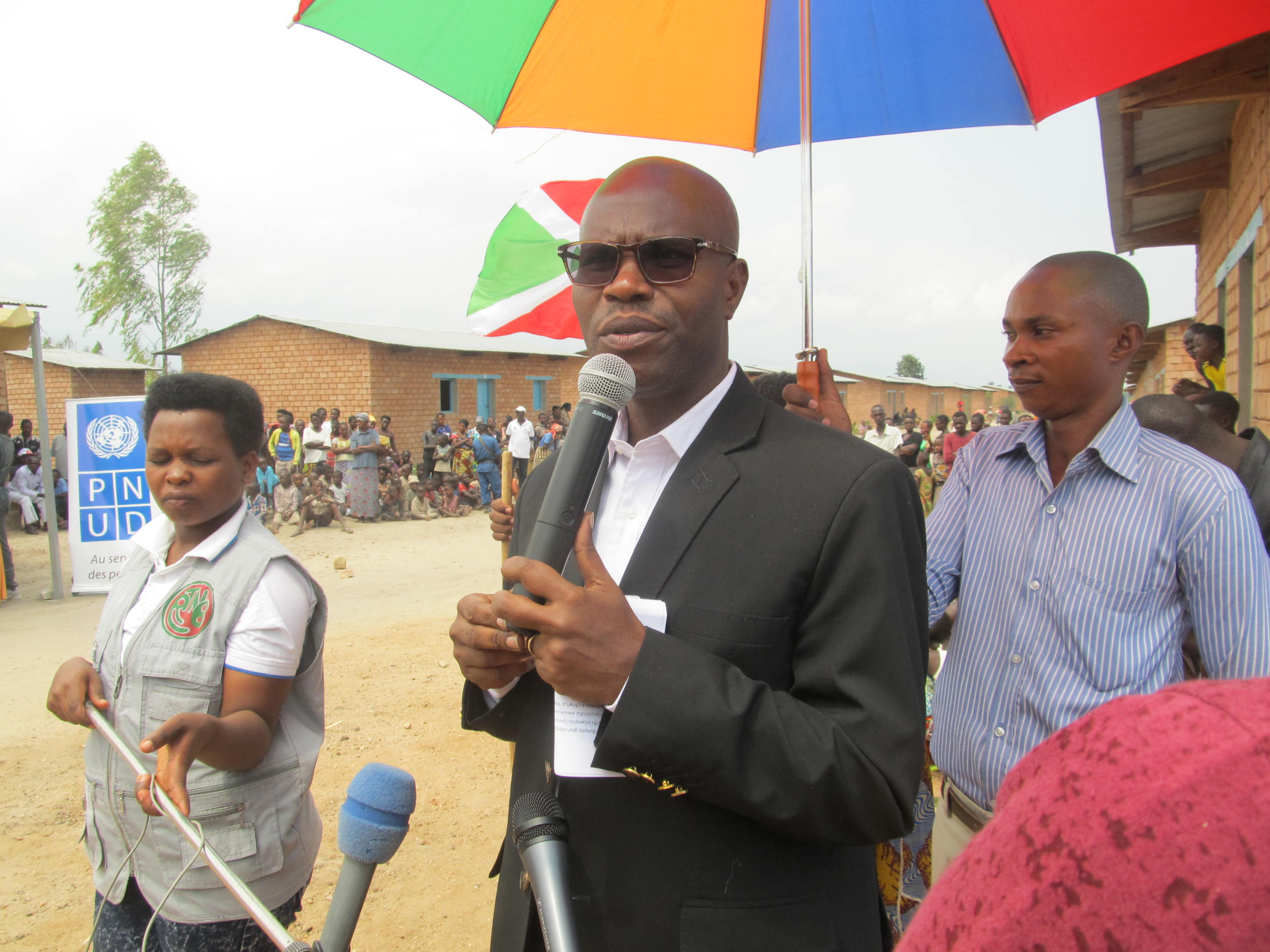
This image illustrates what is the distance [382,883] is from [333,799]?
30.1 inches

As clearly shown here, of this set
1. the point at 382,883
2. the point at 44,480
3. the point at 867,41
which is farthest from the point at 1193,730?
the point at 44,480

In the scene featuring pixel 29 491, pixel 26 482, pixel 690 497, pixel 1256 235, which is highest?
pixel 1256 235

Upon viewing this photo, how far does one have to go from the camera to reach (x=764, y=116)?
3584 mm

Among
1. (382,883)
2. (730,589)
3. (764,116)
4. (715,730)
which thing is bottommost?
(382,883)

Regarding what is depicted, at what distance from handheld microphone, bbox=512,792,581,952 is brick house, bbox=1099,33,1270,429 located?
426 cm

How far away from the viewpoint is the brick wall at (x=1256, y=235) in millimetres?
4773

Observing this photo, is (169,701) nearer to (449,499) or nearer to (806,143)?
(806,143)

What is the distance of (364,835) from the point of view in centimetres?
116

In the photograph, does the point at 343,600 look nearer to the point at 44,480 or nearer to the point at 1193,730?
the point at 44,480

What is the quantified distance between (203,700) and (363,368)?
2008 centimetres

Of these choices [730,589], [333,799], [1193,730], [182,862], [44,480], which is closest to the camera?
[1193,730]

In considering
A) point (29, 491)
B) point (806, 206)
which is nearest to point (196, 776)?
point (806, 206)

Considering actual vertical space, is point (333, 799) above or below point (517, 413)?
below

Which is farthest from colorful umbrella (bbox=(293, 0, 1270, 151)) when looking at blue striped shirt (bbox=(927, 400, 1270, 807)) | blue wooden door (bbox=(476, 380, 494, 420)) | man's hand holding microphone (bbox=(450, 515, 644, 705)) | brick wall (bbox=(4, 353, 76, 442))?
brick wall (bbox=(4, 353, 76, 442))
